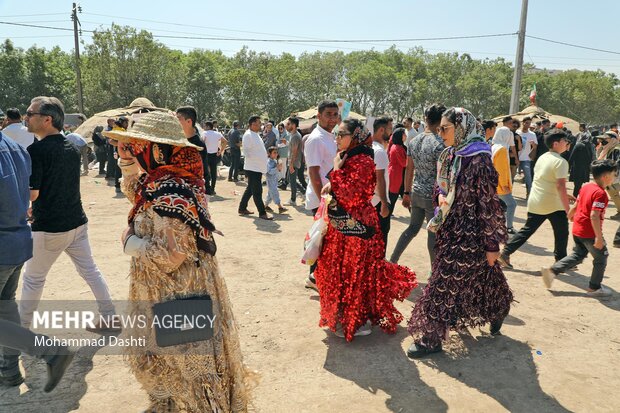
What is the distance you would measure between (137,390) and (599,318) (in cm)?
462

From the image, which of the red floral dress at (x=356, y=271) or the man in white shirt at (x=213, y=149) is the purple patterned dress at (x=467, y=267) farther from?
the man in white shirt at (x=213, y=149)

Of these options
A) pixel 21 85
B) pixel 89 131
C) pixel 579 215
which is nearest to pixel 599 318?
pixel 579 215

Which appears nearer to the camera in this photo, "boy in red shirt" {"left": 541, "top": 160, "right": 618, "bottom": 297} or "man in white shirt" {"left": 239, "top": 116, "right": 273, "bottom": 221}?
"boy in red shirt" {"left": 541, "top": 160, "right": 618, "bottom": 297}

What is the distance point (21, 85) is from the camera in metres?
37.1

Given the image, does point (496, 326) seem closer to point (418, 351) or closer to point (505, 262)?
point (418, 351)

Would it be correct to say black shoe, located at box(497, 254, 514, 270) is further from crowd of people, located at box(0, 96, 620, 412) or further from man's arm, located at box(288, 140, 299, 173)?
man's arm, located at box(288, 140, 299, 173)

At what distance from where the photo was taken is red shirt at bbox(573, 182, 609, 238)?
201 inches

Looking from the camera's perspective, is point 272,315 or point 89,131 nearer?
point 272,315

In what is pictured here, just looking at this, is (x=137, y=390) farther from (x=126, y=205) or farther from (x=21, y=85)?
(x=21, y=85)

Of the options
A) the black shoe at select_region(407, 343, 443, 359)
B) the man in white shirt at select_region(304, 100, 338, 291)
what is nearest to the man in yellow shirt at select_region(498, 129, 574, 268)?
the man in white shirt at select_region(304, 100, 338, 291)

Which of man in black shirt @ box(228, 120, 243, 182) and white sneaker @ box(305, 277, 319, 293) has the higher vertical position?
man in black shirt @ box(228, 120, 243, 182)

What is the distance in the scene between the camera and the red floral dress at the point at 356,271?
3.89 meters

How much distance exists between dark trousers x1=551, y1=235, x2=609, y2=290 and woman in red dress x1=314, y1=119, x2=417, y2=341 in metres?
2.52

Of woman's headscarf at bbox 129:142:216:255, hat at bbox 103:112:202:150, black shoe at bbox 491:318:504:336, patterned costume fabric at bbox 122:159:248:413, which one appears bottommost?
black shoe at bbox 491:318:504:336
